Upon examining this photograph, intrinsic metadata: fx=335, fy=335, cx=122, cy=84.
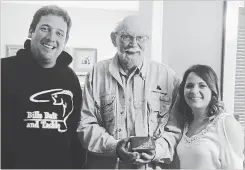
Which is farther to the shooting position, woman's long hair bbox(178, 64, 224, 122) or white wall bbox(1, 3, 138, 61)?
woman's long hair bbox(178, 64, 224, 122)

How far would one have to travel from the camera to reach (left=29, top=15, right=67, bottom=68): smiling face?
1.84 metres

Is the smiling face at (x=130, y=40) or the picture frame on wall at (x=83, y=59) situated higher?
the smiling face at (x=130, y=40)

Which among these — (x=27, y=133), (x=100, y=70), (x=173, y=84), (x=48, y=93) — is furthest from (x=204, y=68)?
(x=27, y=133)

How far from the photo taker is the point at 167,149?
75.2 inches

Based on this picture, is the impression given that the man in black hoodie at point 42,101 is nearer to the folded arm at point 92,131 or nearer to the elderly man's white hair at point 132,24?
the folded arm at point 92,131

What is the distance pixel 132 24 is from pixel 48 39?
47 cm

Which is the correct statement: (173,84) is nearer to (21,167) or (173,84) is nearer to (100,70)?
(100,70)

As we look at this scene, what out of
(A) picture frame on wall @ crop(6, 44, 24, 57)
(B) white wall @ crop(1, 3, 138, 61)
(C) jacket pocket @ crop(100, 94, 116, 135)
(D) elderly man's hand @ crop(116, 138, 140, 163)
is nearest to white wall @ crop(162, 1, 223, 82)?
(B) white wall @ crop(1, 3, 138, 61)

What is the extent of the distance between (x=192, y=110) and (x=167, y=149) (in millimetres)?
268

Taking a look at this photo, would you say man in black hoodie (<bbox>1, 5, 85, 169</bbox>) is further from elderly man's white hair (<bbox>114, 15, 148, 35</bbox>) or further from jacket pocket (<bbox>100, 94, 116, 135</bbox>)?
elderly man's white hair (<bbox>114, 15, 148, 35</bbox>)

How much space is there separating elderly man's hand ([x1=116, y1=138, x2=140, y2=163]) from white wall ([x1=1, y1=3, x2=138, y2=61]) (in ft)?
1.59

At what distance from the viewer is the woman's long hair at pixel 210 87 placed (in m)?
1.93

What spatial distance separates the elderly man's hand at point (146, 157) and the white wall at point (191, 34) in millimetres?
476

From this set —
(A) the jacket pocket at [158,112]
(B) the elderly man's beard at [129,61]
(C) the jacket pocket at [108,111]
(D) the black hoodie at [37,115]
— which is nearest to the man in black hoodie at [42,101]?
(D) the black hoodie at [37,115]
